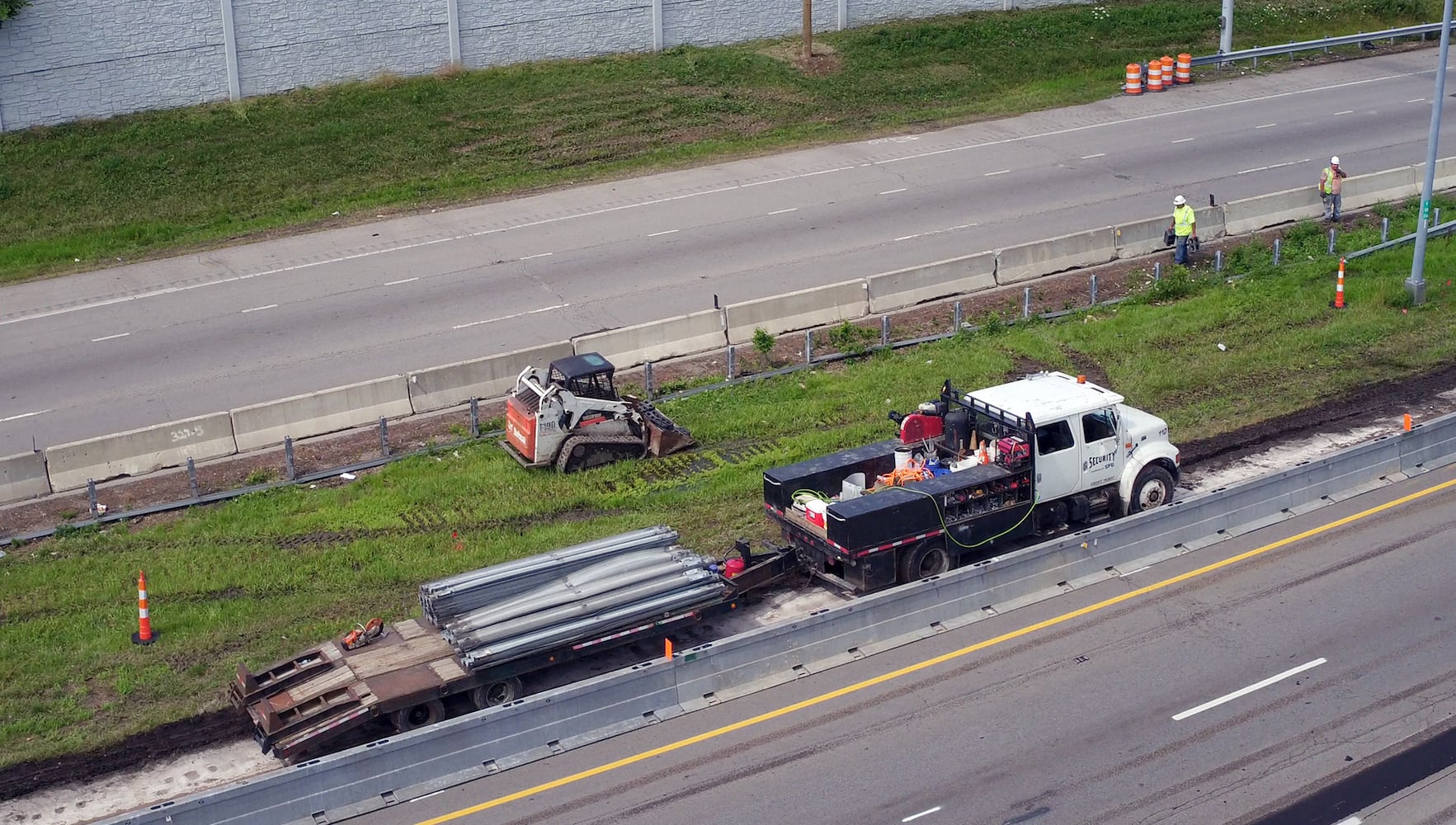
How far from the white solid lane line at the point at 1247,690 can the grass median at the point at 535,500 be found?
7.18m

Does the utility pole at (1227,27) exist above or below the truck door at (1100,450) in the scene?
above

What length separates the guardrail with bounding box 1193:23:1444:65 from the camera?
4812 cm

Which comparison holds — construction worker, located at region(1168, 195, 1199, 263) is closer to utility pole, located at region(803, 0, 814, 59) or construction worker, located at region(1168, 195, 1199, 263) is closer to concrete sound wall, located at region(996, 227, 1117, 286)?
concrete sound wall, located at region(996, 227, 1117, 286)

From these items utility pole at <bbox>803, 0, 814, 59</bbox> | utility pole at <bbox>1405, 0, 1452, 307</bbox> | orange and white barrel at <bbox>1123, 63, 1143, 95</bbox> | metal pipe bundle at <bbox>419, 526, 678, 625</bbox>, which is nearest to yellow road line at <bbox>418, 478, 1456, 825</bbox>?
metal pipe bundle at <bbox>419, 526, 678, 625</bbox>

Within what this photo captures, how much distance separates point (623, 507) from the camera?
2317 centimetres

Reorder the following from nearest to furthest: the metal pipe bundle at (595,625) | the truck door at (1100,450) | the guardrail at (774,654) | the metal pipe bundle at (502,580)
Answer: the guardrail at (774,654) < the metal pipe bundle at (595,625) < the metal pipe bundle at (502,580) < the truck door at (1100,450)

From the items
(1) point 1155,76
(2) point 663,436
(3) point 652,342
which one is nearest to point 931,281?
(3) point 652,342

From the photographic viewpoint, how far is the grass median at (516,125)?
37.3 m

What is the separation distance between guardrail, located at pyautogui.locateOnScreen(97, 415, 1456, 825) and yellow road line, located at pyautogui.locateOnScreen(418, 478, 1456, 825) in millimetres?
484

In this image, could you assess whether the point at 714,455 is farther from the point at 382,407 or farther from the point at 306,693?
the point at 306,693

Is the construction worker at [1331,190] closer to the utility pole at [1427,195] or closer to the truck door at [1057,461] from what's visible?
the utility pole at [1427,195]

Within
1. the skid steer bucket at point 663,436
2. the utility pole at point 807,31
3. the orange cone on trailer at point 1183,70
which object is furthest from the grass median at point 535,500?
the utility pole at point 807,31

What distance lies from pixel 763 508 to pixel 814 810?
7.88 m

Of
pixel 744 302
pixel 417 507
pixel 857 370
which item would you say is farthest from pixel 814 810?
pixel 744 302
